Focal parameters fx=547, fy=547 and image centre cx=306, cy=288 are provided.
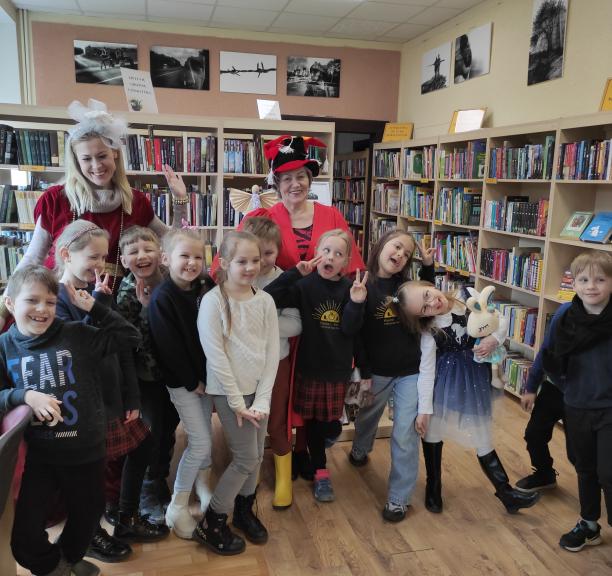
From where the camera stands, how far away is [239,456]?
6.35 ft

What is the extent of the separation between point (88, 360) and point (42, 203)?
0.86 meters

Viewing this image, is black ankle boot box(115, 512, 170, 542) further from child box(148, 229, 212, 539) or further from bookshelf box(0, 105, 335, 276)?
bookshelf box(0, 105, 335, 276)

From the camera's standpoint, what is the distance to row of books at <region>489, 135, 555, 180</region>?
359 centimetres

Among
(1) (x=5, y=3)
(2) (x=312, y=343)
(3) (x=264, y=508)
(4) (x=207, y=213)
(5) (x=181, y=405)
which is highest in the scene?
(1) (x=5, y=3)

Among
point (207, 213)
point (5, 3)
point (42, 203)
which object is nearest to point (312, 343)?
point (42, 203)

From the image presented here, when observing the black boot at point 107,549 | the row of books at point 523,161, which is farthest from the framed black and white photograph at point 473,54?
the black boot at point 107,549

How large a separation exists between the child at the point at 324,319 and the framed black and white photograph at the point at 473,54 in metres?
3.88

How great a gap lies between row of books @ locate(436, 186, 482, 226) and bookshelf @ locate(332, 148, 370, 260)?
190 cm

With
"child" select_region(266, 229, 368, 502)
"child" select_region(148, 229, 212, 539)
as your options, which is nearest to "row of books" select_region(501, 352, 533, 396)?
"child" select_region(266, 229, 368, 502)

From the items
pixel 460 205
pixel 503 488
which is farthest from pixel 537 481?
pixel 460 205

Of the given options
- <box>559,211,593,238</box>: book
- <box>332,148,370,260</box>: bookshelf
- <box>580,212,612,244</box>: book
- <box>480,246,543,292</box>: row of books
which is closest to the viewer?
<box>580,212,612,244</box>: book

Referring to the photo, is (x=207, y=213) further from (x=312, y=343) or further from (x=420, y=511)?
(x=420, y=511)

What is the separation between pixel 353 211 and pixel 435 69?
203 centimetres

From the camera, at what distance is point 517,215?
3900 mm
